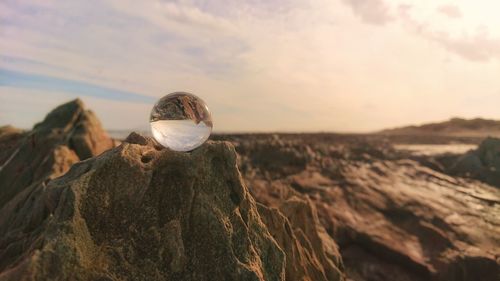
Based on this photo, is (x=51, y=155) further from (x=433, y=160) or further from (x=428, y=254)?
(x=433, y=160)

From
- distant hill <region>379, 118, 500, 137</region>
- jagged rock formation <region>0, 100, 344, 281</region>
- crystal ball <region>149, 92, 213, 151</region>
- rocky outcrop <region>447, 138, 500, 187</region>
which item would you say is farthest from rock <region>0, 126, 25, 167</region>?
distant hill <region>379, 118, 500, 137</region>

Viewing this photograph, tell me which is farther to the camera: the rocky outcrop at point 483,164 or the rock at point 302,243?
the rocky outcrop at point 483,164

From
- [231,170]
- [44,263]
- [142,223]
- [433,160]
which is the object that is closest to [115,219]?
[142,223]

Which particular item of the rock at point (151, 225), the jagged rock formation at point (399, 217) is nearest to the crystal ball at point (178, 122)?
the rock at point (151, 225)

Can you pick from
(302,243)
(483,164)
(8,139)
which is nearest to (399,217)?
(302,243)

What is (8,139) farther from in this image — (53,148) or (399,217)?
(399,217)

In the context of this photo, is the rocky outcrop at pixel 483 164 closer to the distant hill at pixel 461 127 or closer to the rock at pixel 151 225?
the rock at pixel 151 225
